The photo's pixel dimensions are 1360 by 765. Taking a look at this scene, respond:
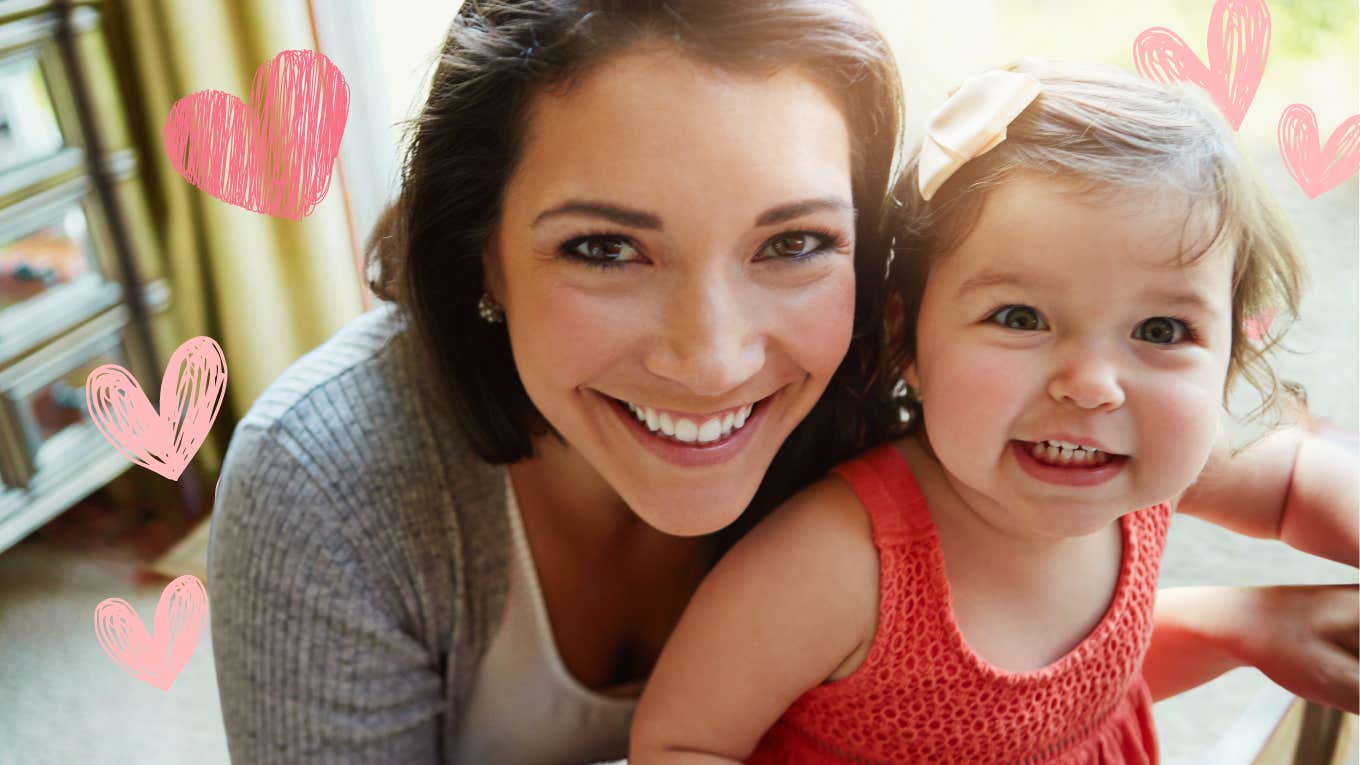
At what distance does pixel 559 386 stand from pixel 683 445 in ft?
0.37

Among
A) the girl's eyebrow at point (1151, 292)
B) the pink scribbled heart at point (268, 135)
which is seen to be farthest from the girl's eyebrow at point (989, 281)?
the pink scribbled heart at point (268, 135)

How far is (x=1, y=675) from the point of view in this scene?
779mm

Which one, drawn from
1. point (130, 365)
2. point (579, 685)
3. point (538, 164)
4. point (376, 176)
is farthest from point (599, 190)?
point (579, 685)

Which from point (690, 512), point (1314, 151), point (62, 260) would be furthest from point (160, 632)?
point (1314, 151)

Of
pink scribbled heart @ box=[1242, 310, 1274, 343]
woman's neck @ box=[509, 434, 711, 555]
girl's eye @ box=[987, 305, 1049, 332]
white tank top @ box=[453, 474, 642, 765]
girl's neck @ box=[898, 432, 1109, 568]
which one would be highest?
girl's eye @ box=[987, 305, 1049, 332]

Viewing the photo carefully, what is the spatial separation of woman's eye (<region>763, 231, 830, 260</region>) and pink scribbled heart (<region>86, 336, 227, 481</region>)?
0.44 metres

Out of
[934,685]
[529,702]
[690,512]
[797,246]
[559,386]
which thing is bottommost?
[529,702]

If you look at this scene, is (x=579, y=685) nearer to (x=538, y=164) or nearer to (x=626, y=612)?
(x=626, y=612)

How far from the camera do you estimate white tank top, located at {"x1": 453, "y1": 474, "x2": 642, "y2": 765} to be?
3.43ft

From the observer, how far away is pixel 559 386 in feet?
2.83

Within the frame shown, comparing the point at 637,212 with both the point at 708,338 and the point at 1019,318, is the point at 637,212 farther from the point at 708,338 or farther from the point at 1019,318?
the point at 1019,318

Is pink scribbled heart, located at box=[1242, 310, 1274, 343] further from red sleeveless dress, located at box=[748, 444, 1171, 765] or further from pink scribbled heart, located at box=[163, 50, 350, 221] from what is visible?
pink scribbled heart, located at box=[163, 50, 350, 221]

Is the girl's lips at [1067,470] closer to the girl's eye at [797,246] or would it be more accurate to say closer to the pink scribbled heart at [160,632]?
the girl's eye at [797,246]

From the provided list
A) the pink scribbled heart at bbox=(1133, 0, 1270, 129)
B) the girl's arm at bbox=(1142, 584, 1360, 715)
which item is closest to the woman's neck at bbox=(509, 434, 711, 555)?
the girl's arm at bbox=(1142, 584, 1360, 715)
